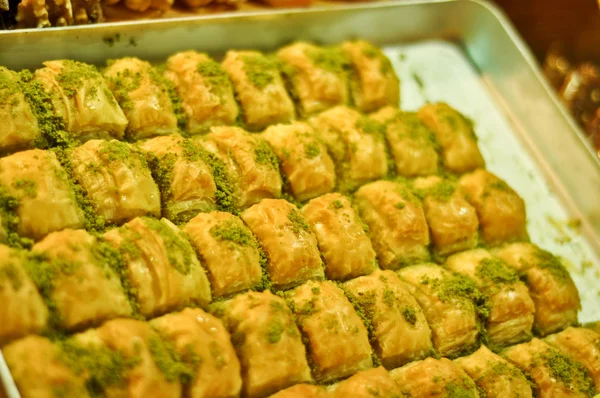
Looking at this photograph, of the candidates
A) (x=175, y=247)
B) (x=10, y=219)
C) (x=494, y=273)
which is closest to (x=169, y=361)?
(x=175, y=247)

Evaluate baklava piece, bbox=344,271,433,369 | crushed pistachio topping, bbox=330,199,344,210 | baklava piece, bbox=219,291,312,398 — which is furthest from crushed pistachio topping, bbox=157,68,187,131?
baklava piece, bbox=344,271,433,369

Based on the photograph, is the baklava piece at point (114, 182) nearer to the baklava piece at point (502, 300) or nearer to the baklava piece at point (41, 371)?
the baklava piece at point (41, 371)

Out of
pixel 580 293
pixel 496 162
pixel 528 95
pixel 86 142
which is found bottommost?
pixel 580 293

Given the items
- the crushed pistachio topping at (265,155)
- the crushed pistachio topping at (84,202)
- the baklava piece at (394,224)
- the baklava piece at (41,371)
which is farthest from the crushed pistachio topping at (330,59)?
the baklava piece at (41,371)

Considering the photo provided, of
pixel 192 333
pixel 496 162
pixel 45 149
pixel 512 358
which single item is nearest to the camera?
pixel 192 333

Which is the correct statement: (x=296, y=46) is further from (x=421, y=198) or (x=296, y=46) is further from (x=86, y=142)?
(x=86, y=142)

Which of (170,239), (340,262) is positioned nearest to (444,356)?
(340,262)
